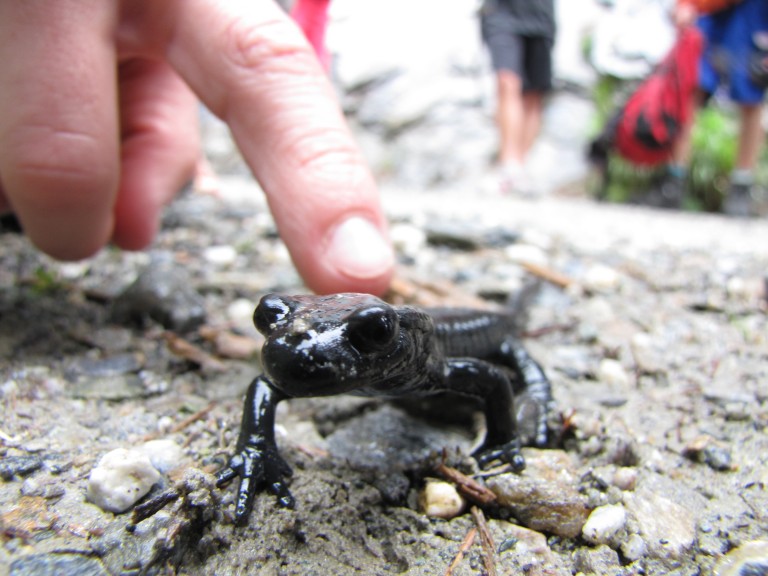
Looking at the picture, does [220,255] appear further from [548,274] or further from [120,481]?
[120,481]

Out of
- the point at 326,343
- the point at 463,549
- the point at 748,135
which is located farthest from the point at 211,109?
the point at 748,135

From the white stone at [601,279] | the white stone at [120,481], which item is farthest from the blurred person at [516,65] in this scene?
→ the white stone at [120,481]

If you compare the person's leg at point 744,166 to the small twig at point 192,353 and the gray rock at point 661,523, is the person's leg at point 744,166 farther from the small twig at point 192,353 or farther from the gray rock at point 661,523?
the small twig at point 192,353

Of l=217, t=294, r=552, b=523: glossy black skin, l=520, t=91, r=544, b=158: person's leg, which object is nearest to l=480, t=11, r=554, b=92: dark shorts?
l=520, t=91, r=544, b=158: person's leg

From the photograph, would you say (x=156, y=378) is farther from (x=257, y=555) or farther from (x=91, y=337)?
(x=257, y=555)

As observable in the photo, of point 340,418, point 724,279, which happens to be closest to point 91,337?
point 340,418

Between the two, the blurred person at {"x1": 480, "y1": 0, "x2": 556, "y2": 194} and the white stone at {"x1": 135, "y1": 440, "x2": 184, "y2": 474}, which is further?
the blurred person at {"x1": 480, "y1": 0, "x2": 556, "y2": 194}

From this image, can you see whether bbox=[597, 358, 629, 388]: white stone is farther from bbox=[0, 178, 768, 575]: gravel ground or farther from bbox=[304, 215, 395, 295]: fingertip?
bbox=[304, 215, 395, 295]: fingertip
